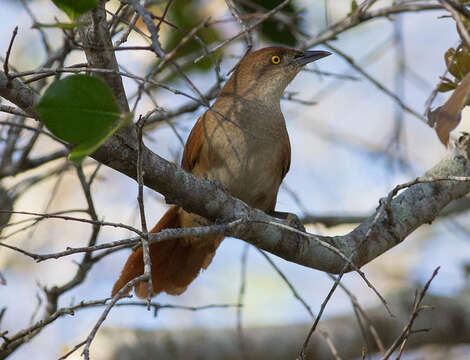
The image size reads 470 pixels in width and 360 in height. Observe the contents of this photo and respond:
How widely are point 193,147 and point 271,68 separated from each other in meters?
0.98

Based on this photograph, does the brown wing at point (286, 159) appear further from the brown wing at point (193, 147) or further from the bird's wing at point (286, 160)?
the brown wing at point (193, 147)

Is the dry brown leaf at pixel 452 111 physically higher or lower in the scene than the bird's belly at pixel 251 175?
lower

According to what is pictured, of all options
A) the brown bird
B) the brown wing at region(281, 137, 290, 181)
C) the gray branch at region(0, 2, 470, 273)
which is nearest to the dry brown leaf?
the gray branch at region(0, 2, 470, 273)

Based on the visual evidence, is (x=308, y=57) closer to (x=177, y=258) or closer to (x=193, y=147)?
(x=193, y=147)

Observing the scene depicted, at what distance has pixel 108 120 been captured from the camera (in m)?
1.89

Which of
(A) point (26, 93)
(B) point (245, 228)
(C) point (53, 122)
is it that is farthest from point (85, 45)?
(B) point (245, 228)

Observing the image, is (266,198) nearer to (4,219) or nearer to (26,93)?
(4,219)

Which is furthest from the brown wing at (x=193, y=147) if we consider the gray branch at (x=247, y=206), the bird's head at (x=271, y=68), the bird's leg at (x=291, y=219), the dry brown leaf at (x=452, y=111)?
the dry brown leaf at (x=452, y=111)

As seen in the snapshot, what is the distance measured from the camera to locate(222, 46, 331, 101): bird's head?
4.50 metres

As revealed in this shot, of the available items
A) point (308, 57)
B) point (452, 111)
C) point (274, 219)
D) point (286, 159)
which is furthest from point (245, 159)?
point (452, 111)

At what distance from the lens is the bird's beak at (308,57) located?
178 inches

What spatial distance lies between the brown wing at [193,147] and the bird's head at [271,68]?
1.66 feet

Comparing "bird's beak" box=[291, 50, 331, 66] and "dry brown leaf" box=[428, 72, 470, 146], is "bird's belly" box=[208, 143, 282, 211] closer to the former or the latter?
"bird's beak" box=[291, 50, 331, 66]

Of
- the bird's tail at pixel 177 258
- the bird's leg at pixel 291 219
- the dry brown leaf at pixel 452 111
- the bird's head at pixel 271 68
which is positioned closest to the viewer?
the dry brown leaf at pixel 452 111
